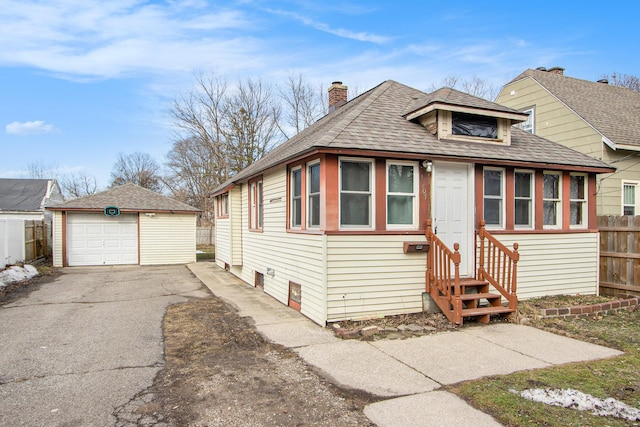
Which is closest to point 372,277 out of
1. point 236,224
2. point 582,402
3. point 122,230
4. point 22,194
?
point 582,402

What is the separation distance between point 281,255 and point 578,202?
6.63m

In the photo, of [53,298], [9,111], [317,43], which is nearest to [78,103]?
[9,111]

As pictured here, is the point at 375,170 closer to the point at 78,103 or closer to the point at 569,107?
the point at 569,107

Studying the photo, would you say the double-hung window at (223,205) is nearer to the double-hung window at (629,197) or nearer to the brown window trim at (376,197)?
the brown window trim at (376,197)

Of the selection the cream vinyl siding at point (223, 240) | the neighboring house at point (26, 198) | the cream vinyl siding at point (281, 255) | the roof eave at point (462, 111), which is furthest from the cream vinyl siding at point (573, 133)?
the neighboring house at point (26, 198)

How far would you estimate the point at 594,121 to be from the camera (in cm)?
1152

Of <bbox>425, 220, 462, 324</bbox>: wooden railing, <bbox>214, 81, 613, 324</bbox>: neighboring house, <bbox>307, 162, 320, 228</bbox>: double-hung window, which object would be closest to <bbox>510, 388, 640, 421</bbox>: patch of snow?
<bbox>425, 220, 462, 324</bbox>: wooden railing

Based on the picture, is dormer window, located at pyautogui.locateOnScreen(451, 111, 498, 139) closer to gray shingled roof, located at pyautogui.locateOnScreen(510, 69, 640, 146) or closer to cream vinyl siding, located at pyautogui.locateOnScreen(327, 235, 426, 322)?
cream vinyl siding, located at pyautogui.locateOnScreen(327, 235, 426, 322)

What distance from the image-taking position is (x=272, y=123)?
29062 mm

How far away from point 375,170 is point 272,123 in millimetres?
23291

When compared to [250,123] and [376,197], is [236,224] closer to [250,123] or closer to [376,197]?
[376,197]

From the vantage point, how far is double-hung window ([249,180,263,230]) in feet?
35.0

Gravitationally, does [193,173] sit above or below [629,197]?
above

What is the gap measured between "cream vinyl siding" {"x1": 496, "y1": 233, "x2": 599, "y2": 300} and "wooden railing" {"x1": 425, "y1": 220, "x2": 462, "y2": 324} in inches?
67.7
